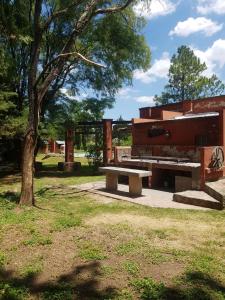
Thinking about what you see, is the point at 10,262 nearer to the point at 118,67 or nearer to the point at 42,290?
the point at 42,290

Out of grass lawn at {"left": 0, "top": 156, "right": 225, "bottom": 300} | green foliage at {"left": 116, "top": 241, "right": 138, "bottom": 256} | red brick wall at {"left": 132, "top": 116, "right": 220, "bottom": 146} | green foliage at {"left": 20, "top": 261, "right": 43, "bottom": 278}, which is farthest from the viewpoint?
red brick wall at {"left": 132, "top": 116, "right": 220, "bottom": 146}

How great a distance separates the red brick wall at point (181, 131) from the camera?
14.6m

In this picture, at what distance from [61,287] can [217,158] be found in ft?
30.9

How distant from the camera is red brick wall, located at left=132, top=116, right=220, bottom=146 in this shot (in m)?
14.6

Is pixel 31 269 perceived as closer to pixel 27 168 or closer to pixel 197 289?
pixel 197 289

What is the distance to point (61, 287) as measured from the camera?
5031 mm

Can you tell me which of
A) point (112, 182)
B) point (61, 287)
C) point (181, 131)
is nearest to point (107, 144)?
point (181, 131)

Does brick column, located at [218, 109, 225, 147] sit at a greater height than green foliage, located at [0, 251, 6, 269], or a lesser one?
greater

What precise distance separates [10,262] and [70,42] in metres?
7.41

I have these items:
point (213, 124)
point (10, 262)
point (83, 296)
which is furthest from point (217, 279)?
point (213, 124)

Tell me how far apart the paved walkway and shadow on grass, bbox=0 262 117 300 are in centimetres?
589

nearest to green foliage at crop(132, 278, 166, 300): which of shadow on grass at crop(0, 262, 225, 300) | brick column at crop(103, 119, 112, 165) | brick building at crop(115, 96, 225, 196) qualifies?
shadow on grass at crop(0, 262, 225, 300)

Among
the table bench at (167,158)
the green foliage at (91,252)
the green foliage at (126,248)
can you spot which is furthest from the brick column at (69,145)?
the green foliage at (126,248)

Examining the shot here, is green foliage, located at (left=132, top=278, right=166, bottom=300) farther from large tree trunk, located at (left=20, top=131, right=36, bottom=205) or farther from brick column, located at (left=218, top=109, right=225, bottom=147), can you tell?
brick column, located at (left=218, top=109, right=225, bottom=147)
